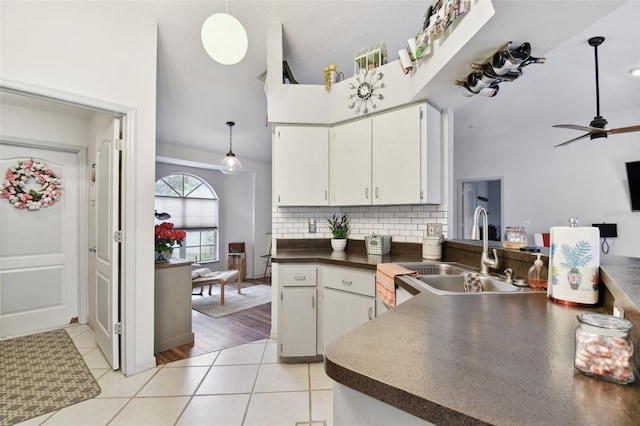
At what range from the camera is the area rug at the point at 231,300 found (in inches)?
149

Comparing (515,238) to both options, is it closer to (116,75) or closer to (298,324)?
(298,324)

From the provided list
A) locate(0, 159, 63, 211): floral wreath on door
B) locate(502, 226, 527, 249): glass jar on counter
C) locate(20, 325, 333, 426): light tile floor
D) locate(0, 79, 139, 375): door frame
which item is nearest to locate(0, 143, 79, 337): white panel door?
locate(0, 159, 63, 211): floral wreath on door

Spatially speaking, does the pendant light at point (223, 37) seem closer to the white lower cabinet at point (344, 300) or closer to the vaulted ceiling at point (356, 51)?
the vaulted ceiling at point (356, 51)

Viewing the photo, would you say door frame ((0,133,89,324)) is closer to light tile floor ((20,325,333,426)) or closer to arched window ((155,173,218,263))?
light tile floor ((20,325,333,426))

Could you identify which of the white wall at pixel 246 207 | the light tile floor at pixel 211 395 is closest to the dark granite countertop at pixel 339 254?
the light tile floor at pixel 211 395

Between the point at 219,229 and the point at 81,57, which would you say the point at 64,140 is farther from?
the point at 219,229

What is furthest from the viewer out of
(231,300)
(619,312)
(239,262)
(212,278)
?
(239,262)

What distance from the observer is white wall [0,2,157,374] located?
1812mm

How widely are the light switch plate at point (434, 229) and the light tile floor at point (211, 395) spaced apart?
1408 mm

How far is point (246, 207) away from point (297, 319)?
166 inches

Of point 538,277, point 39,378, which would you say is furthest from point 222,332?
point 538,277

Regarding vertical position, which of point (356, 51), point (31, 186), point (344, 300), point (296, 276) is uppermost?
point (356, 51)

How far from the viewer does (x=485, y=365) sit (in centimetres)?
61

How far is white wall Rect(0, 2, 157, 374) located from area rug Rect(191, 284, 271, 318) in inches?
58.3
